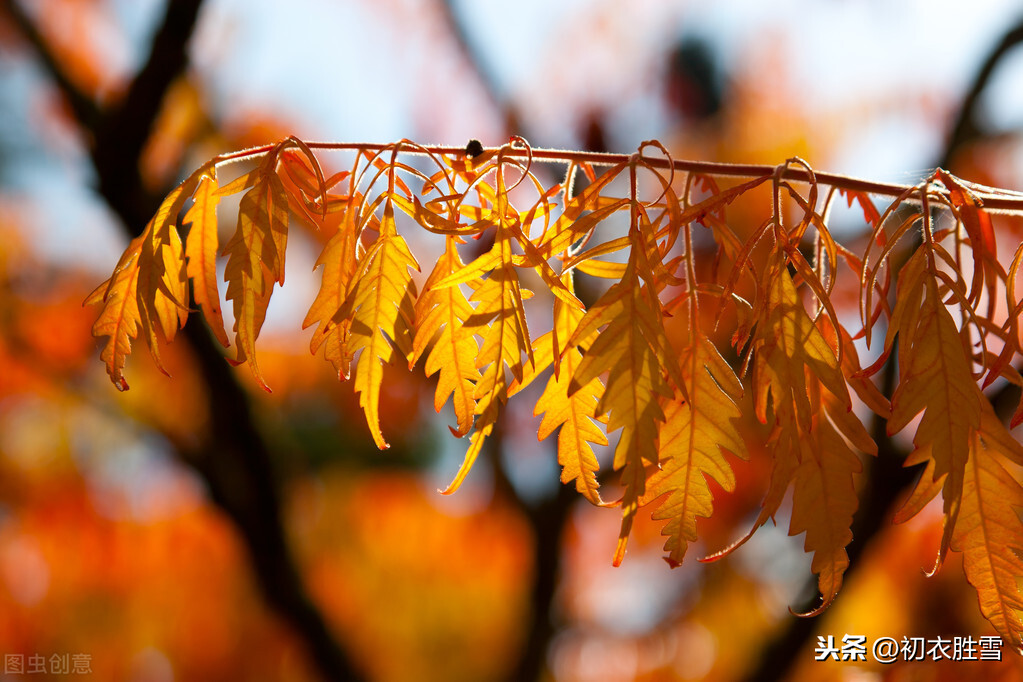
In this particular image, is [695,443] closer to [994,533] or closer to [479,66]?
[994,533]

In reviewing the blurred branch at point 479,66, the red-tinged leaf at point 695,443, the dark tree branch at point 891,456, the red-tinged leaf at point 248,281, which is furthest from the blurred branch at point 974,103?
the red-tinged leaf at point 248,281

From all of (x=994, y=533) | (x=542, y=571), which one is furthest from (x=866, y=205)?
(x=542, y=571)

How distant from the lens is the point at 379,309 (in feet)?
1.47

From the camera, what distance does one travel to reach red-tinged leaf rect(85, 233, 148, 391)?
465 mm

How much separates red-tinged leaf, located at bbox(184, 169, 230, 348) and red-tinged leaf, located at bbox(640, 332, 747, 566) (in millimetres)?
306

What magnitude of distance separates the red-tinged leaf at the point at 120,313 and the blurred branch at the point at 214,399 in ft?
2.46

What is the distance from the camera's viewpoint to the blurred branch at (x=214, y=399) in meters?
1.10

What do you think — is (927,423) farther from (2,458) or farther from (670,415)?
(2,458)

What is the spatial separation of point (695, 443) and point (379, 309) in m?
0.22

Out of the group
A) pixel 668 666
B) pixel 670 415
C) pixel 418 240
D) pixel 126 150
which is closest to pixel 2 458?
pixel 418 240

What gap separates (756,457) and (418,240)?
1.50 m

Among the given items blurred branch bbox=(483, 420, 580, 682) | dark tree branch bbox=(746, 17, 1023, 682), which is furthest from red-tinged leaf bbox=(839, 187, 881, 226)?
blurred branch bbox=(483, 420, 580, 682)

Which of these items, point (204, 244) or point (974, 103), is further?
point (974, 103)

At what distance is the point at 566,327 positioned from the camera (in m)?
0.47
